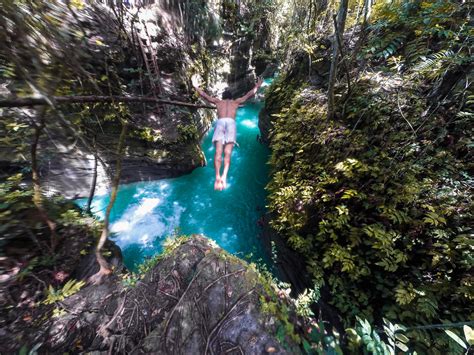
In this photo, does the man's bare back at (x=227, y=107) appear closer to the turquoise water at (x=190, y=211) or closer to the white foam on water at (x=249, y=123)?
the turquoise water at (x=190, y=211)

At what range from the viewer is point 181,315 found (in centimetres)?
271

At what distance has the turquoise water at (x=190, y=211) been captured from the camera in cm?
616

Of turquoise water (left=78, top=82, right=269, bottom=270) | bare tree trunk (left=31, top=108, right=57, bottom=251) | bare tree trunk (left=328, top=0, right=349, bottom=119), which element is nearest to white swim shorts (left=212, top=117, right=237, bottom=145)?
bare tree trunk (left=328, top=0, right=349, bottom=119)

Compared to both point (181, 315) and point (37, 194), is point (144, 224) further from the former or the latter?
point (181, 315)

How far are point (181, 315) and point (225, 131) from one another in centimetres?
402

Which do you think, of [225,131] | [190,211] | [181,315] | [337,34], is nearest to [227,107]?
[225,131]

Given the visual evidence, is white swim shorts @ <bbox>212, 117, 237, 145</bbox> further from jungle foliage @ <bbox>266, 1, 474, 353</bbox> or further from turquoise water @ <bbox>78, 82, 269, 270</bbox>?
turquoise water @ <bbox>78, 82, 269, 270</bbox>

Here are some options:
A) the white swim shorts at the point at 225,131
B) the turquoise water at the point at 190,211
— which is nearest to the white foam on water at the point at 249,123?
the turquoise water at the point at 190,211

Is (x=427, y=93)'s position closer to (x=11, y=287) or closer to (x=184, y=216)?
(x=184, y=216)

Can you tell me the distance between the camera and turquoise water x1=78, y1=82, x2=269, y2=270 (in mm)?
6164

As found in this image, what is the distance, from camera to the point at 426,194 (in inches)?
127

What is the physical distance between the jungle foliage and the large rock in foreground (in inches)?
62.7

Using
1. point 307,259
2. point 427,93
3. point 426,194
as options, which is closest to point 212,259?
point 307,259

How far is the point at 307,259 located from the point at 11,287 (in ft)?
17.2
